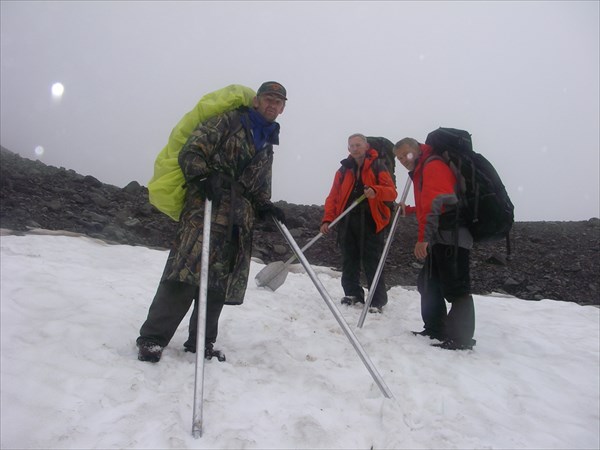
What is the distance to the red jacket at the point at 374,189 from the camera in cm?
638

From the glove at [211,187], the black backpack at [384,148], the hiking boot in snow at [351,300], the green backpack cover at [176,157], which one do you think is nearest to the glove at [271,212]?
the glove at [211,187]

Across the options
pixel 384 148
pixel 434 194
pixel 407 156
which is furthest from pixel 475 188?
pixel 384 148

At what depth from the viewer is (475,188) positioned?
15.4ft

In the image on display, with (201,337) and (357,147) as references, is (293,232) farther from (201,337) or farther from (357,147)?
(201,337)

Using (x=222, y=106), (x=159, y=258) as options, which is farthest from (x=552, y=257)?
(x=222, y=106)

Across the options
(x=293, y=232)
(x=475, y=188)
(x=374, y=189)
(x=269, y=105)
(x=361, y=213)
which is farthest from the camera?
(x=293, y=232)

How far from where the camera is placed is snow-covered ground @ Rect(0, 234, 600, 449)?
2787 mm

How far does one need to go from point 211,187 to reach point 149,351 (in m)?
1.49

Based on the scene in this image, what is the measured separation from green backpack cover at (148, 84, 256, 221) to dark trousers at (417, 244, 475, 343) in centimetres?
298

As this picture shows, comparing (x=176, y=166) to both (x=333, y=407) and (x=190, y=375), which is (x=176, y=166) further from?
(x=333, y=407)

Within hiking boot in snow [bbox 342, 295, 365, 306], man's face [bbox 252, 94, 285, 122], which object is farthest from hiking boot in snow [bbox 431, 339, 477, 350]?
man's face [bbox 252, 94, 285, 122]

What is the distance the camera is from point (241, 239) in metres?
4.06

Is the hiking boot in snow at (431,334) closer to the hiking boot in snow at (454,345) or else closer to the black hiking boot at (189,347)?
the hiking boot in snow at (454,345)

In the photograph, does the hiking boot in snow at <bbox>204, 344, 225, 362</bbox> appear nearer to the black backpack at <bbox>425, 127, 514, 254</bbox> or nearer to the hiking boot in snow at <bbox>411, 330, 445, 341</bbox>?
the hiking boot in snow at <bbox>411, 330, 445, 341</bbox>
